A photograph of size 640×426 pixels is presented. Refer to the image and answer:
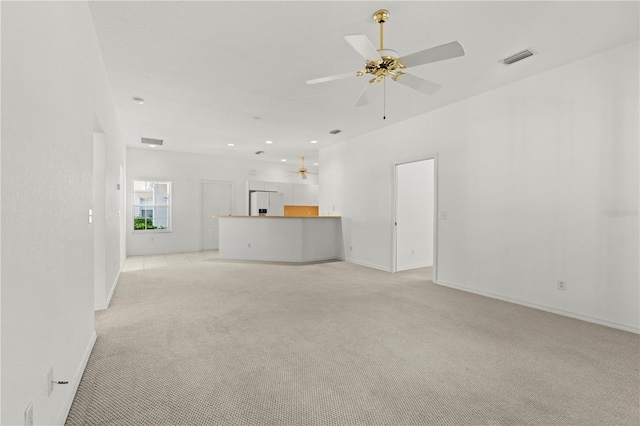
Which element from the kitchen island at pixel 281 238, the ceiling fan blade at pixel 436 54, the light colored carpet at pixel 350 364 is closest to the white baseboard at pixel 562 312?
the light colored carpet at pixel 350 364

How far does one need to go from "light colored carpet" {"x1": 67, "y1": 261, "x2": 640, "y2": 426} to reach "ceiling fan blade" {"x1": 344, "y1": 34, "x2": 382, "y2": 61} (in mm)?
2363

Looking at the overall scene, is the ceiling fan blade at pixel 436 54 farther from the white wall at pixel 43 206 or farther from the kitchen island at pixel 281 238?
the kitchen island at pixel 281 238

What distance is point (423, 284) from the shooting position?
16.0 ft

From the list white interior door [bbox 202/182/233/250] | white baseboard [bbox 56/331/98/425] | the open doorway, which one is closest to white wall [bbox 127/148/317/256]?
white interior door [bbox 202/182/233/250]

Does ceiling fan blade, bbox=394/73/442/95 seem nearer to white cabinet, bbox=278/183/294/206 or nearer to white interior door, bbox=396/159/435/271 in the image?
white interior door, bbox=396/159/435/271

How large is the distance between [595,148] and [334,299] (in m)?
3.37

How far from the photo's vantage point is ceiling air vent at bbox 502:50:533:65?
10.3 ft

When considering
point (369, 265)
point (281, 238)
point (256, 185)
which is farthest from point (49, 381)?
point (256, 185)

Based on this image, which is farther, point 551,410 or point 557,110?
point 557,110

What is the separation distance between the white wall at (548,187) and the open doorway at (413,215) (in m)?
0.82

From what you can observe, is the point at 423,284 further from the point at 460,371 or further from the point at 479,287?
the point at 460,371

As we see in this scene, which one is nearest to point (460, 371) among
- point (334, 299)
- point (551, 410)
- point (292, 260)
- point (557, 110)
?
point (551, 410)

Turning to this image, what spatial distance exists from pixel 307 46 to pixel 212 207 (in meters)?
7.05

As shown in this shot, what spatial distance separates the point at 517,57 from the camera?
324 centimetres
